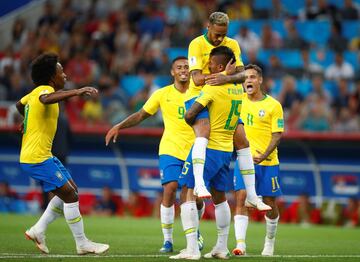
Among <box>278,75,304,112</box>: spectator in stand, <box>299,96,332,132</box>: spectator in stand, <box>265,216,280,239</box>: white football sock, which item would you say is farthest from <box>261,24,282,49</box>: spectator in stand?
<box>265,216,280,239</box>: white football sock

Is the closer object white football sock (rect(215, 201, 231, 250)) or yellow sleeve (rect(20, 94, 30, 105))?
white football sock (rect(215, 201, 231, 250))

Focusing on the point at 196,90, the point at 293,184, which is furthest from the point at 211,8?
the point at 196,90

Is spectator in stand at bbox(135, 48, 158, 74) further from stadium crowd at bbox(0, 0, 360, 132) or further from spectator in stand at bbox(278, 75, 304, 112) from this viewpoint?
spectator in stand at bbox(278, 75, 304, 112)

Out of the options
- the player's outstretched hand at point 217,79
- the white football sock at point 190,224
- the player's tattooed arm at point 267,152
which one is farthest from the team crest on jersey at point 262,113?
the white football sock at point 190,224

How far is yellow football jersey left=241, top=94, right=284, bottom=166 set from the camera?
42.0ft

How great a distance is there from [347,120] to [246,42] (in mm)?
4541

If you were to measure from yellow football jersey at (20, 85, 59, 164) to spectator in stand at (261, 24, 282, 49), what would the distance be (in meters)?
14.3

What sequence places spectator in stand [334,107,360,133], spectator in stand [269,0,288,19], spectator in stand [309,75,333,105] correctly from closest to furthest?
A: spectator in stand [334,107,360,133] → spectator in stand [309,75,333,105] → spectator in stand [269,0,288,19]

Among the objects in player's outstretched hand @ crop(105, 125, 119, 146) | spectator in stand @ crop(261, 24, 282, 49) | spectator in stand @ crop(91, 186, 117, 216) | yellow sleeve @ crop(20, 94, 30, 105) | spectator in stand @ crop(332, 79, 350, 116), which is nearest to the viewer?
yellow sleeve @ crop(20, 94, 30, 105)

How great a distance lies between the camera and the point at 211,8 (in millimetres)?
26781

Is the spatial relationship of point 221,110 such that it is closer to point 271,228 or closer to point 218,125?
point 218,125

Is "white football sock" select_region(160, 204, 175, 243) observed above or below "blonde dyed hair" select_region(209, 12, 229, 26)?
below

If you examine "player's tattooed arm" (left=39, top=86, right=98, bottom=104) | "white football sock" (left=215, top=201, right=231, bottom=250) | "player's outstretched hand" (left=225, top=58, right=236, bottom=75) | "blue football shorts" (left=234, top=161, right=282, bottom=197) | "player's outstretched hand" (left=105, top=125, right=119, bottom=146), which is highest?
"player's outstretched hand" (left=225, top=58, right=236, bottom=75)

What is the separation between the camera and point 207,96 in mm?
10812
